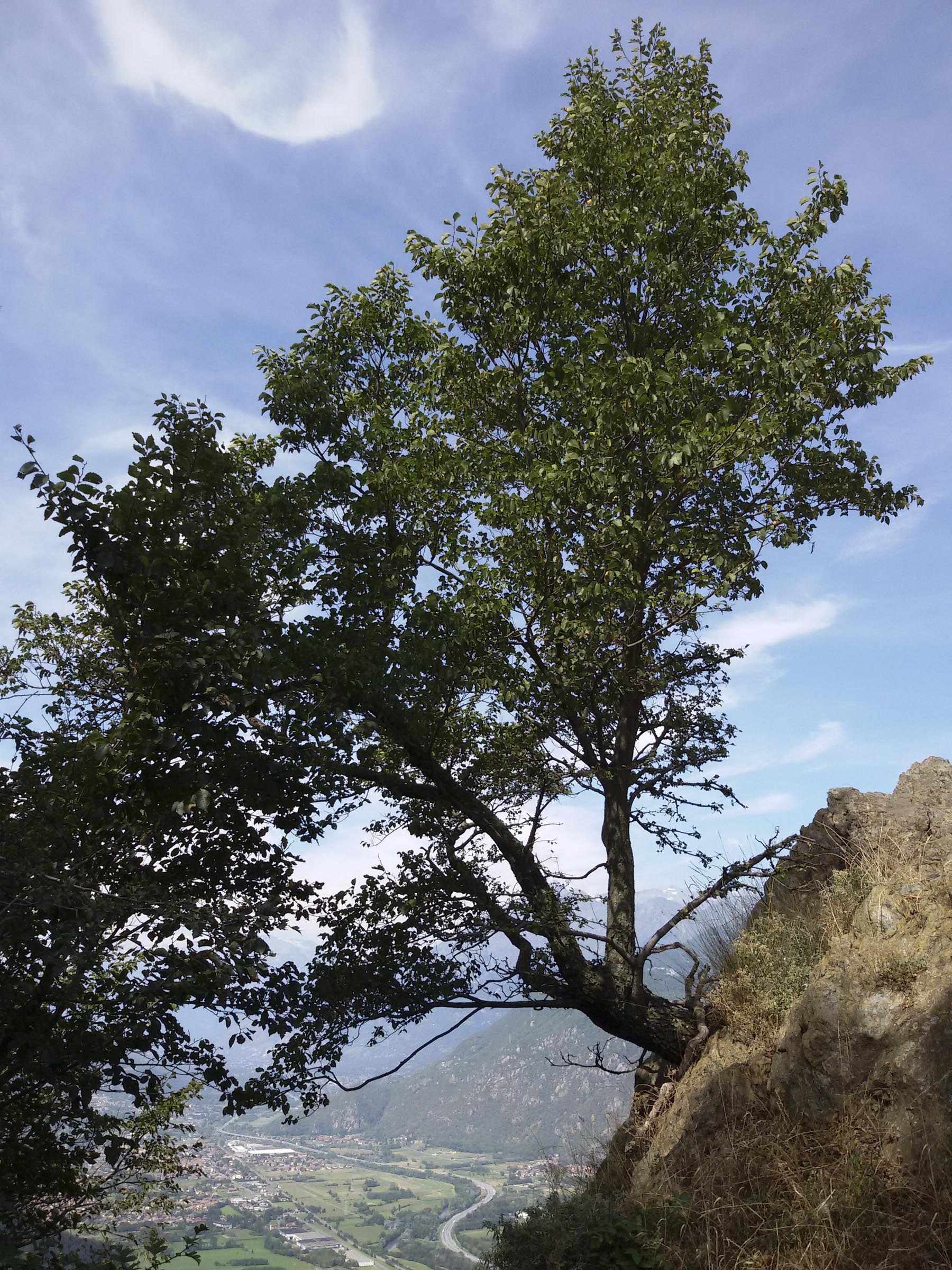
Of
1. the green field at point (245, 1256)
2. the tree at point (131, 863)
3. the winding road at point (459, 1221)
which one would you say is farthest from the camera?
the winding road at point (459, 1221)

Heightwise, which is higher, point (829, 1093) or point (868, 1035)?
point (868, 1035)

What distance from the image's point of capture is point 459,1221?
298 ft

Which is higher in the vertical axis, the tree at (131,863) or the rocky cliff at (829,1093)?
the tree at (131,863)

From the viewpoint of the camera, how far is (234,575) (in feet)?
25.3

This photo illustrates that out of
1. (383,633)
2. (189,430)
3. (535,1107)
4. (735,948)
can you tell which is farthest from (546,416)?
(535,1107)

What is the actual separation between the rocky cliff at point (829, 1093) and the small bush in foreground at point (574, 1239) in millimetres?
337

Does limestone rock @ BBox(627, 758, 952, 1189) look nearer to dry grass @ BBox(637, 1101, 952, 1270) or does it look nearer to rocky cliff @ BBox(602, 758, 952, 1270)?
rocky cliff @ BBox(602, 758, 952, 1270)

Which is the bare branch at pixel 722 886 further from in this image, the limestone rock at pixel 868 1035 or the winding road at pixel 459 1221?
the winding road at pixel 459 1221

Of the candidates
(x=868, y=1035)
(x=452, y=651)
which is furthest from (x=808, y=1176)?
(x=452, y=651)

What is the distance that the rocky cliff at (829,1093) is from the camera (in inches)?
267

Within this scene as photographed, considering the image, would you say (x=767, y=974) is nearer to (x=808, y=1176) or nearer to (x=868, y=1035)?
(x=868, y=1035)

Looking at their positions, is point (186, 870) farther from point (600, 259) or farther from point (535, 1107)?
point (535, 1107)

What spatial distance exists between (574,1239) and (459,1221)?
10243cm

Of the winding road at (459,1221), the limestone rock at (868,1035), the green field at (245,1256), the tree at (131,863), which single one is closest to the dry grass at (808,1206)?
the limestone rock at (868,1035)
